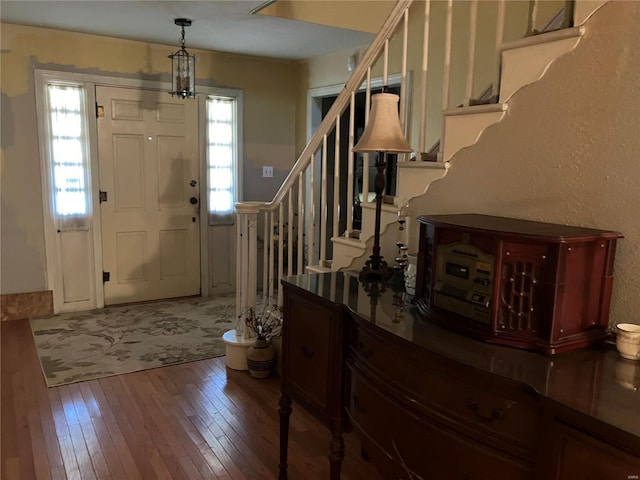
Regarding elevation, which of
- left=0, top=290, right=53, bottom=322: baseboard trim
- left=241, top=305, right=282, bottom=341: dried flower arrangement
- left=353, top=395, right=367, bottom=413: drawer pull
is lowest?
left=0, top=290, right=53, bottom=322: baseboard trim

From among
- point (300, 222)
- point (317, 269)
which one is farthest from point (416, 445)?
point (300, 222)

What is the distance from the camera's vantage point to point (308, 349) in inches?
75.8

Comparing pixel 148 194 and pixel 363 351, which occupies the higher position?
pixel 148 194

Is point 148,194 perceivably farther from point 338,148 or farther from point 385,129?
point 385,129

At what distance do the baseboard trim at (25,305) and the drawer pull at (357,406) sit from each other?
371cm

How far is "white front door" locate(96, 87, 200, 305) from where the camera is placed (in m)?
4.65

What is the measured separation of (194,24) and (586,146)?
329 cm

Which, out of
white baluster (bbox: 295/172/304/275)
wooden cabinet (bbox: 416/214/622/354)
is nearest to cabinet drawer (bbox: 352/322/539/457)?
wooden cabinet (bbox: 416/214/622/354)

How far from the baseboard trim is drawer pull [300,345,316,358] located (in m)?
3.39

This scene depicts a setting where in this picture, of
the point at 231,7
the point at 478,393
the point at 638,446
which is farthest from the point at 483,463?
the point at 231,7

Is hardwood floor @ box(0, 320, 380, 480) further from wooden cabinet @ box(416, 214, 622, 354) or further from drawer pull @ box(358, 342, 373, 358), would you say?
wooden cabinet @ box(416, 214, 622, 354)

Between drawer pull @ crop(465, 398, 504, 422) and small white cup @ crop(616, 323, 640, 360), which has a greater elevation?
small white cup @ crop(616, 323, 640, 360)

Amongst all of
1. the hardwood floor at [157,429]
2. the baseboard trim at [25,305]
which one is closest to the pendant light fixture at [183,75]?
the baseboard trim at [25,305]

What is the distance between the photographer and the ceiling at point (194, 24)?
3.48 metres
